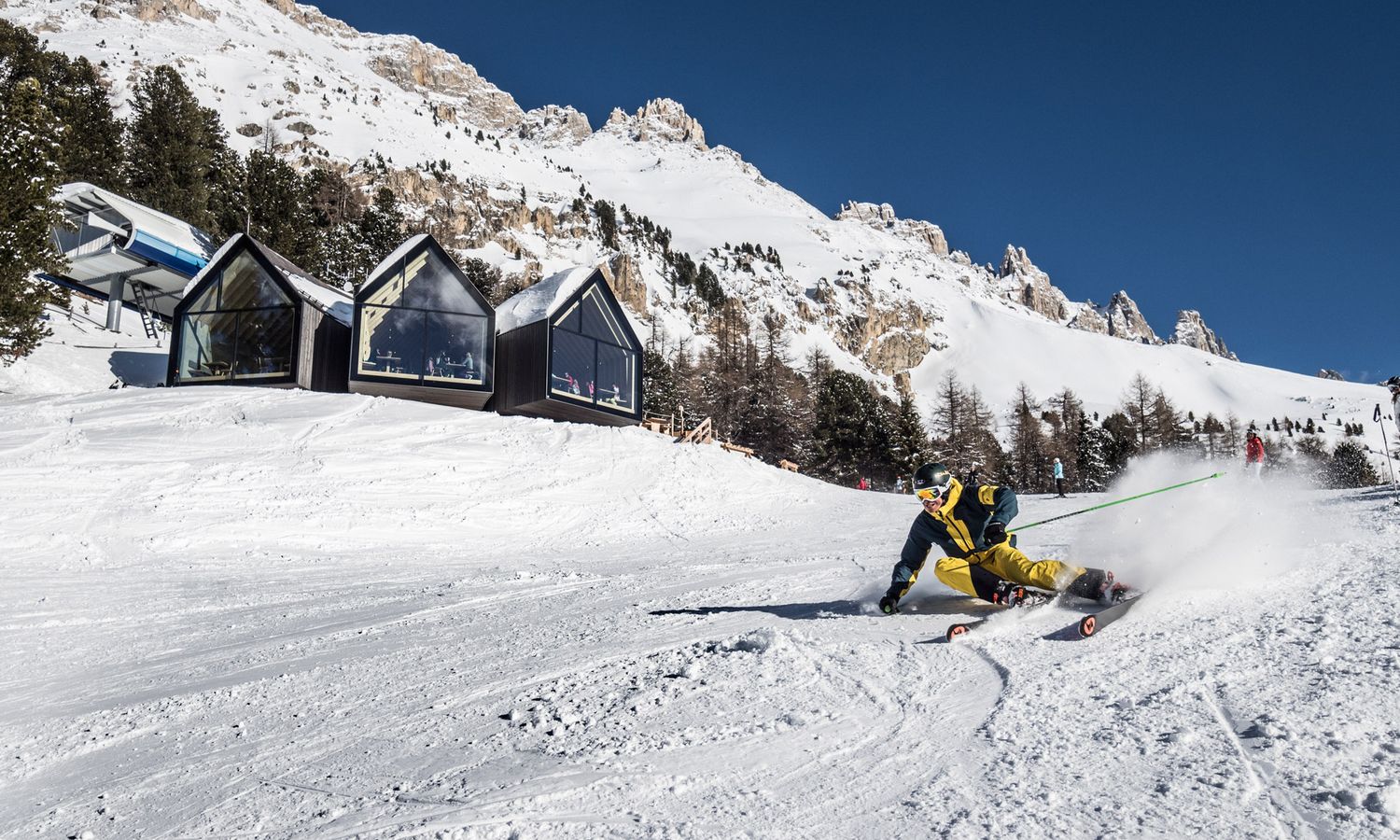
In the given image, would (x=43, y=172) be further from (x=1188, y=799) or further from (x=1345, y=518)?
(x=1345, y=518)

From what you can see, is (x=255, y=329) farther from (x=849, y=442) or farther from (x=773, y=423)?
(x=849, y=442)

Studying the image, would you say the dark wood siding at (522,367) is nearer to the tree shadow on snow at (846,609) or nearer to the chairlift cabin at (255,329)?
the chairlift cabin at (255,329)

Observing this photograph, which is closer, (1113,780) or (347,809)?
(1113,780)

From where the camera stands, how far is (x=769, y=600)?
25.3 feet

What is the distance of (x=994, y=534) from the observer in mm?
6469

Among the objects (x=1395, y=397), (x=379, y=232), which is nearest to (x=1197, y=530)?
(x=1395, y=397)

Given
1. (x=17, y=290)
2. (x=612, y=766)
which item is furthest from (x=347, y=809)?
(x=17, y=290)

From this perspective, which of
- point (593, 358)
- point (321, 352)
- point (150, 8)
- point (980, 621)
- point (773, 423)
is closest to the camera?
point (980, 621)

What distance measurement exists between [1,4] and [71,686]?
161613mm

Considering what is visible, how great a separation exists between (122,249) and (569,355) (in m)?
17.6

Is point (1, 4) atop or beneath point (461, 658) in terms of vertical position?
atop

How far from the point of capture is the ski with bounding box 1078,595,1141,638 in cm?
530

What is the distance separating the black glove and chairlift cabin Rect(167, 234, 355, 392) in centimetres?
2059

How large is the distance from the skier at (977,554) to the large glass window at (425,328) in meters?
18.9
